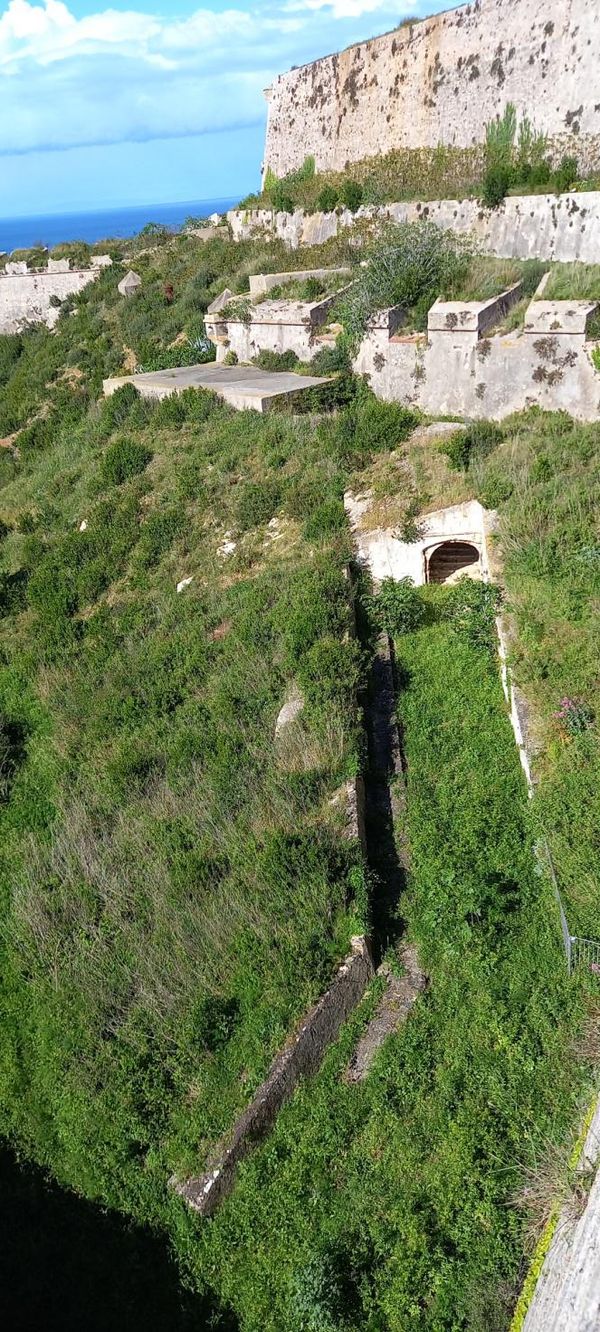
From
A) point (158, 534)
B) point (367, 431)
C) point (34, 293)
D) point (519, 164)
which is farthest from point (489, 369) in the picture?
point (34, 293)

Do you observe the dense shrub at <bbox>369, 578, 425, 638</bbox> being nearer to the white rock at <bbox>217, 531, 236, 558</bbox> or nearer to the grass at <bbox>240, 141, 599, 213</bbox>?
the white rock at <bbox>217, 531, 236, 558</bbox>

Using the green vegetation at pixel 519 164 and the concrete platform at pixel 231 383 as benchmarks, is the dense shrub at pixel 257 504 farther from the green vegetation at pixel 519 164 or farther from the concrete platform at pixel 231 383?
the green vegetation at pixel 519 164

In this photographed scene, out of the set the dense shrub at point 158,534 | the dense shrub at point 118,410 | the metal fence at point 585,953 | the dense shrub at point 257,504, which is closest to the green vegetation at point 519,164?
the dense shrub at point 118,410

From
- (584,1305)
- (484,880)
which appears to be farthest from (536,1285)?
(484,880)

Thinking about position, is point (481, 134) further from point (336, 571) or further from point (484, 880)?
point (484, 880)

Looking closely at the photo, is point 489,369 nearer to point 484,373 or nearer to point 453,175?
point 484,373

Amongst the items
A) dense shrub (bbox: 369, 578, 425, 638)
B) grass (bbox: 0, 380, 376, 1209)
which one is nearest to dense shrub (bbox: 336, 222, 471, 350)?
grass (bbox: 0, 380, 376, 1209)
